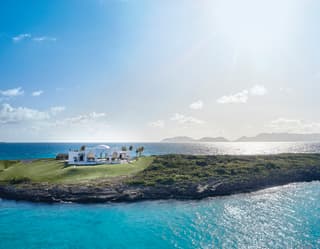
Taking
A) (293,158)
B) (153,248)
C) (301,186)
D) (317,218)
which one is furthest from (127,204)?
(293,158)

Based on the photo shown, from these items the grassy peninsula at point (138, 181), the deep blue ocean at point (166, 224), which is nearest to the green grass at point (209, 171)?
the grassy peninsula at point (138, 181)

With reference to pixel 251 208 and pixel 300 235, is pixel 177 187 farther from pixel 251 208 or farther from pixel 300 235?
pixel 300 235

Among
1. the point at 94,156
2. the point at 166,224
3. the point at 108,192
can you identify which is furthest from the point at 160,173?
the point at 166,224

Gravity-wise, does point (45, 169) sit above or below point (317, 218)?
above

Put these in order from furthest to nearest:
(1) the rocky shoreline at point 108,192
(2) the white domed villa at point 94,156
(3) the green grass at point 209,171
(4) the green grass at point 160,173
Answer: (2) the white domed villa at point 94,156 < (3) the green grass at point 209,171 < (4) the green grass at point 160,173 < (1) the rocky shoreline at point 108,192

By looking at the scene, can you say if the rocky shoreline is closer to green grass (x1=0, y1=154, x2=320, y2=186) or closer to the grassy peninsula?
the grassy peninsula

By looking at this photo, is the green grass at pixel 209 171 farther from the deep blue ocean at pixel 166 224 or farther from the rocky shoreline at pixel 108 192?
the deep blue ocean at pixel 166 224

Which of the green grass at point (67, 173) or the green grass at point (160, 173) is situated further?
the green grass at point (160, 173)

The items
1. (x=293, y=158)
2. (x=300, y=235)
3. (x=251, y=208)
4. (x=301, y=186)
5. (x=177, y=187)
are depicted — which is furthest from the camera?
(x=293, y=158)
